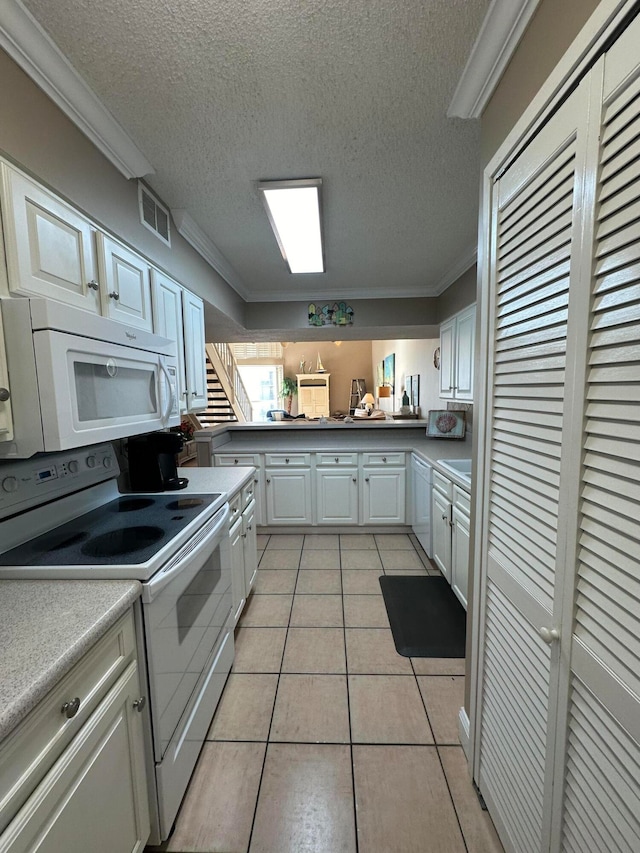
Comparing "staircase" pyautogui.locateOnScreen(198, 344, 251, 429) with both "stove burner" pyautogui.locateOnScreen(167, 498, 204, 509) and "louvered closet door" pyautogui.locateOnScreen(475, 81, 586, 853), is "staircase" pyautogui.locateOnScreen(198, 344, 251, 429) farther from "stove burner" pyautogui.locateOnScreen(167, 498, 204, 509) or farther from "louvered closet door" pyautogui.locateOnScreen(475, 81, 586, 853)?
"louvered closet door" pyautogui.locateOnScreen(475, 81, 586, 853)

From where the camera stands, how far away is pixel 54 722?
0.77m

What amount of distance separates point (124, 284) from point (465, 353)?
240cm

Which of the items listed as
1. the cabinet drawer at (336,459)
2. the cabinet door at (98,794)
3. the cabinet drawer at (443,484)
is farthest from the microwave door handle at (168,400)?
the cabinet drawer at (336,459)

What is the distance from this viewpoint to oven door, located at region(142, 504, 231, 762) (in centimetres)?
114

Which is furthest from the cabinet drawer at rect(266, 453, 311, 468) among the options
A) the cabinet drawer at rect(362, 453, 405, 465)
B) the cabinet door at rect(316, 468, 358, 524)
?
the cabinet drawer at rect(362, 453, 405, 465)

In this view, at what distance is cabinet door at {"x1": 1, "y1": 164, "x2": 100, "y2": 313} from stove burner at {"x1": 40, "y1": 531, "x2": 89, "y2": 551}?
0.84 m

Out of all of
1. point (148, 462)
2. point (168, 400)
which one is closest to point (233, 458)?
point (148, 462)

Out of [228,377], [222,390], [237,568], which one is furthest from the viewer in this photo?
[228,377]

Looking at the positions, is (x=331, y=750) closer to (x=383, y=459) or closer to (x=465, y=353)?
(x=383, y=459)

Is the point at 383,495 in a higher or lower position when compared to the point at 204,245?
lower

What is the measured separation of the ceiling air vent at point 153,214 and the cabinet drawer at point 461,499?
227 cm

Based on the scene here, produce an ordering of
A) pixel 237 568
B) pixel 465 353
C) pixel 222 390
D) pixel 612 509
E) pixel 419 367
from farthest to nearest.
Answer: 1. pixel 222 390
2. pixel 419 367
3. pixel 465 353
4. pixel 237 568
5. pixel 612 509

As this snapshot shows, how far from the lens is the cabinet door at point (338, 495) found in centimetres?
364

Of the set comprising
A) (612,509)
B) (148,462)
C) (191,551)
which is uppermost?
(612,509)
